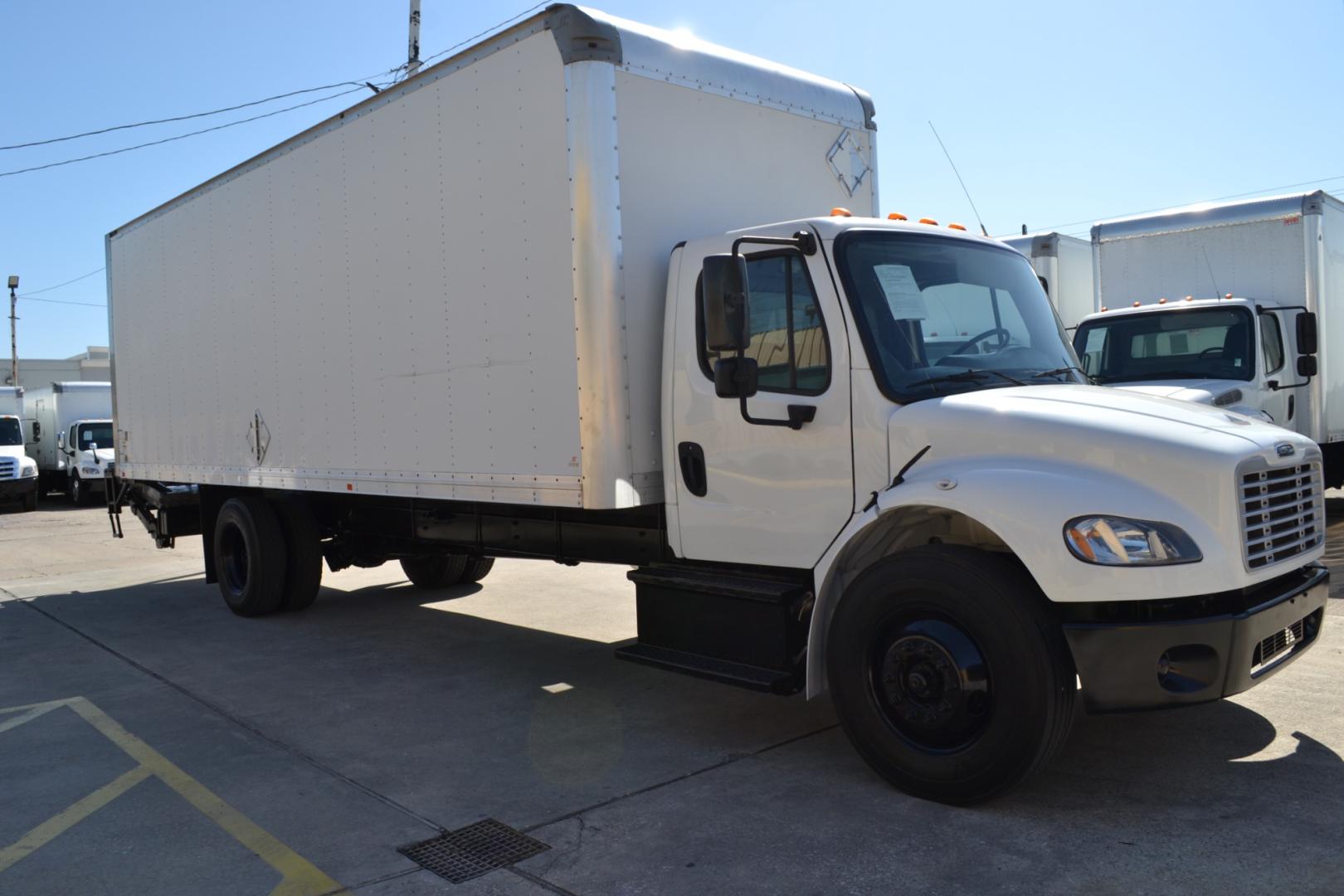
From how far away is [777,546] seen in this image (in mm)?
5074

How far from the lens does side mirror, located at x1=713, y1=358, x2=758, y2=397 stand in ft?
15.8

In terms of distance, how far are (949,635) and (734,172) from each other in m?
3.03

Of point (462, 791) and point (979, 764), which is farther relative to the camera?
point (462, 791)

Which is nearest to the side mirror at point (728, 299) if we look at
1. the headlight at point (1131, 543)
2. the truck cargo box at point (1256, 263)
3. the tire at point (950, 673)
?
the tire at point (950, 673)

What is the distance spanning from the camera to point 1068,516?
12.9ft

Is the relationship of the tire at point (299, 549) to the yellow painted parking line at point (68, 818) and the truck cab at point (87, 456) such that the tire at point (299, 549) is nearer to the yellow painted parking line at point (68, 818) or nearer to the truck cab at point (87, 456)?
the yellow painted parking line at point (68, 818)

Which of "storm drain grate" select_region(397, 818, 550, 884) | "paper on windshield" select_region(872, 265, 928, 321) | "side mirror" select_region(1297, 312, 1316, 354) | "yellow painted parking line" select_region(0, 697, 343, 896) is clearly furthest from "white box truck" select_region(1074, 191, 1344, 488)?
"yellow painted parking line" select_region(0, 697, 343, 896)

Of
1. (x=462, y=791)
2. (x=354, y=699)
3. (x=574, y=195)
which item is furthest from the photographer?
(x=354, y=699)

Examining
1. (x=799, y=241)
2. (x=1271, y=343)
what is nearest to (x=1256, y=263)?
(x=1271, y=343)

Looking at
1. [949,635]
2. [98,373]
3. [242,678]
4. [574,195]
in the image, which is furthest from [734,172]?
[98,373]

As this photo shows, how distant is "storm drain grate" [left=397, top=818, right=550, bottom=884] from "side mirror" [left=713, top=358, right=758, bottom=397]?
6.86ft

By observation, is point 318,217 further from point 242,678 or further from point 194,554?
point 194,554

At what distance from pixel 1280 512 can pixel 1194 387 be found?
536 centimetres

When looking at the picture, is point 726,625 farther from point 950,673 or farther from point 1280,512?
point 1280,512
